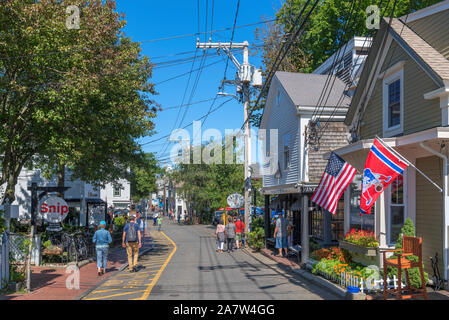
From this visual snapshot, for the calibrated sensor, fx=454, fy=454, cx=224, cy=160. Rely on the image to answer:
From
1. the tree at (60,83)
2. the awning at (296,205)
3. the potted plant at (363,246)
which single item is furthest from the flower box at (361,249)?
the tree at (60,83)

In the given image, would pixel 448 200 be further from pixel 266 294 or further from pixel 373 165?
pixel 266 294

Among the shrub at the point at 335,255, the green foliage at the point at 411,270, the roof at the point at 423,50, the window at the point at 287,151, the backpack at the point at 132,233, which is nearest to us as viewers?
the green foliage at the point at 411,270

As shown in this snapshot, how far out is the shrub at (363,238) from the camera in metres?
12.1

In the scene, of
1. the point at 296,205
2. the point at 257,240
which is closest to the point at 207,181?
the point at 257,240

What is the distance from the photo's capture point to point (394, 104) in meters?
13.0

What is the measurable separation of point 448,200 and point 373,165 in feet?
6.02

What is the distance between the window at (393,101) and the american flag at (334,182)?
1.82 metres

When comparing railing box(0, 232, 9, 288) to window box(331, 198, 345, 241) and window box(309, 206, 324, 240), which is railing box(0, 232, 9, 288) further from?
window box(331, 198, 345, 241)

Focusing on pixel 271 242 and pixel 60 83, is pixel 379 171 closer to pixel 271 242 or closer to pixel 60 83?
pixel 60 83

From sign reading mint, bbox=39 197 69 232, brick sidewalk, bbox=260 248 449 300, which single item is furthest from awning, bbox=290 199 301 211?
sign reading mint, bbox=39 197 69 232

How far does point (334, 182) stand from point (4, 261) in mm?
8595

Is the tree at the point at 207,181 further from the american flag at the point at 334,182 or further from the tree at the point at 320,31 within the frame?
the american flag at the point at 334,182

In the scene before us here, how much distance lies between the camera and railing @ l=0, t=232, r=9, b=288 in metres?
10.7
